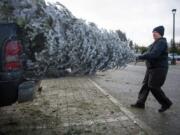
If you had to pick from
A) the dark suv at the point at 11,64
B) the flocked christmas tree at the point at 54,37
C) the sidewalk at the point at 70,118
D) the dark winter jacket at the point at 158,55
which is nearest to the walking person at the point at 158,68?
the dark winter jacket at the point at 158,55

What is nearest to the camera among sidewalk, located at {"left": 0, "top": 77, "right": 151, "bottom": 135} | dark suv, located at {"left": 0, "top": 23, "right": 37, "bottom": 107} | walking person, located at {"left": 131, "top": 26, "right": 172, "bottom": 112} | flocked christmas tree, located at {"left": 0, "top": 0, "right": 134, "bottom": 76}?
dark suv, located at {"left": 0, "top": 23, "right": 37, "bottom": 107}

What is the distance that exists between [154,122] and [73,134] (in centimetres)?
175

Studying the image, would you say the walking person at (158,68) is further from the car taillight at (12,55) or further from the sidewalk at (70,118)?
the car taillight at (12,55)

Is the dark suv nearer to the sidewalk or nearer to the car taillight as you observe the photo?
the car taillight

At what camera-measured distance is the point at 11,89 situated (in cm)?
517

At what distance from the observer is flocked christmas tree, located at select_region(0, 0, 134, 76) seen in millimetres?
5422

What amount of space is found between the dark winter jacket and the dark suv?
339 cm

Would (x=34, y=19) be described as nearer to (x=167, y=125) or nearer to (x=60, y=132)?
(x=60, y=132)

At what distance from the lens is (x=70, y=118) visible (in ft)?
23.7

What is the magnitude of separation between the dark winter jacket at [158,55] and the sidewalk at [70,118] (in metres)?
1.12

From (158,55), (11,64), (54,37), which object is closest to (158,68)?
(158,55)

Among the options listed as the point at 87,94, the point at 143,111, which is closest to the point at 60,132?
the point at 143,111

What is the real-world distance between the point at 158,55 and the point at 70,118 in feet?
7.49

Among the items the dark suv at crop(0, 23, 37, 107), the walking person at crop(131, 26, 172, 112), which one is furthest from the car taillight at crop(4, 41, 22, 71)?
the walking person at crop(131, 26, 172, 112)
